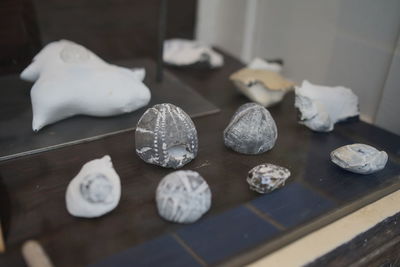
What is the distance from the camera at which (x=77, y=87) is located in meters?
0.78

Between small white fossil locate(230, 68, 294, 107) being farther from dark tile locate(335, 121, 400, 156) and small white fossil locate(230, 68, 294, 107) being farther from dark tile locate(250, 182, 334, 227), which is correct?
dark tile locate(250, 182, 334, 227)

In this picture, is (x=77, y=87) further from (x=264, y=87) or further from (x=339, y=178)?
(x=339, y=178)

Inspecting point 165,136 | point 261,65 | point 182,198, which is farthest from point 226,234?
Result: point 261,65

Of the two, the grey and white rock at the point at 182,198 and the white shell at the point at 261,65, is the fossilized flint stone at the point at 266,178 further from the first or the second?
the white shell at the point at 261,65

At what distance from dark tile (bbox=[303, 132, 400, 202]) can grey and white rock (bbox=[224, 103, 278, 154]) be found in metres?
0.09

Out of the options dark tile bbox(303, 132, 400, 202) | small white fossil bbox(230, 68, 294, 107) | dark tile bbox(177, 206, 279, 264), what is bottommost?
dark tile bbox(177, 206, 279, 264)

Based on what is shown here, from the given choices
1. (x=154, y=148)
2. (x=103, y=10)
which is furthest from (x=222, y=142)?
(x=103, y=10)

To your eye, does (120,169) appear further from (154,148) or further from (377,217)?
(377,217)

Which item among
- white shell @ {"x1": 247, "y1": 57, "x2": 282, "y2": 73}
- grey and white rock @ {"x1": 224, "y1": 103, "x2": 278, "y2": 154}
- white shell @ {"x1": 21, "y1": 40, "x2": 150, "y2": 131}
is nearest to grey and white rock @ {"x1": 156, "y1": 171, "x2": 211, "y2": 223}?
grey and white rock @ {"x1": 224, "y1": 103, "x2": 278, "y2": 154}

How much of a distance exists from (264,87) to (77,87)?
1.30 feet

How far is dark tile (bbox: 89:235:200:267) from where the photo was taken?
518mm

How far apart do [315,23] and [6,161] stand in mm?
783

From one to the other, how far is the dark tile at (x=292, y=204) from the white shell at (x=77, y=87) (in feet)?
1.11

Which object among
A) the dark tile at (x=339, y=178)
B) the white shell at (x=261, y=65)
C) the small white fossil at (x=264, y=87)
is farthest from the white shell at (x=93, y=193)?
the white shell at (x=261, y=65)
